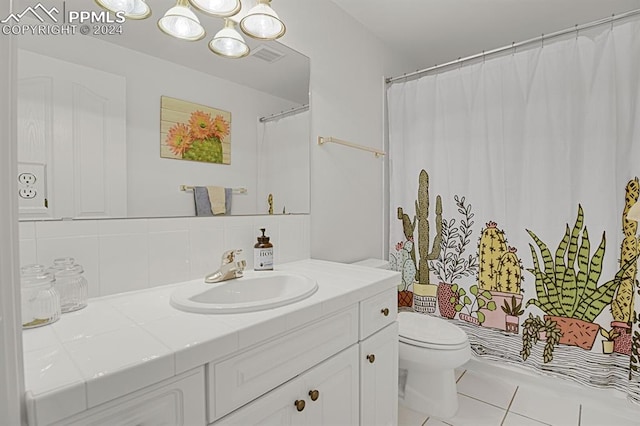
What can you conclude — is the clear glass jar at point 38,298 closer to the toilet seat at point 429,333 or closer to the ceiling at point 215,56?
the ceiling at point 215,56

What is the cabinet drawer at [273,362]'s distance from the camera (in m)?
0.78

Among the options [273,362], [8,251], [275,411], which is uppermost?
[8,251]

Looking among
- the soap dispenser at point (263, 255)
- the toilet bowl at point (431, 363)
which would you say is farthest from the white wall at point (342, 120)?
the toilet bowl at point (431, 363)

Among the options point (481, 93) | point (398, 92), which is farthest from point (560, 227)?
point (398, 92)

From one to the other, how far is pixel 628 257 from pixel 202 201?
202 centimetres

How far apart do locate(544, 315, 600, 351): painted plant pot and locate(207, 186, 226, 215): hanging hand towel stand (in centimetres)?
183

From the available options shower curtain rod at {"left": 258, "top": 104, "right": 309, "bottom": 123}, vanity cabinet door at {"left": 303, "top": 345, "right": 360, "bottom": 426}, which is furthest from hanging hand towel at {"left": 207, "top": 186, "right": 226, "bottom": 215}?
vanity cabinet door at {"left": 303, "top": 345, "right": 360, "bottom": 426}

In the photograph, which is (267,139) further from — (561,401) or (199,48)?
(561,401)

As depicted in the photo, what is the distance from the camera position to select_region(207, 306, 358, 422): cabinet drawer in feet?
2.57

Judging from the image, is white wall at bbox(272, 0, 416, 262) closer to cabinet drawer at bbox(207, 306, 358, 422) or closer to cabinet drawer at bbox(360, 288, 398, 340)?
cabinet drawer at bbox(360, 288, 398, 340)

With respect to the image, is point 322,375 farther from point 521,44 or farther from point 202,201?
point 521,44

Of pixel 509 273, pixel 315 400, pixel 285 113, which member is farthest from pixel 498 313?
pixel 285 113

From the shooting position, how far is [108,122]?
109 centimetres

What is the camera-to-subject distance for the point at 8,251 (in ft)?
1.58
